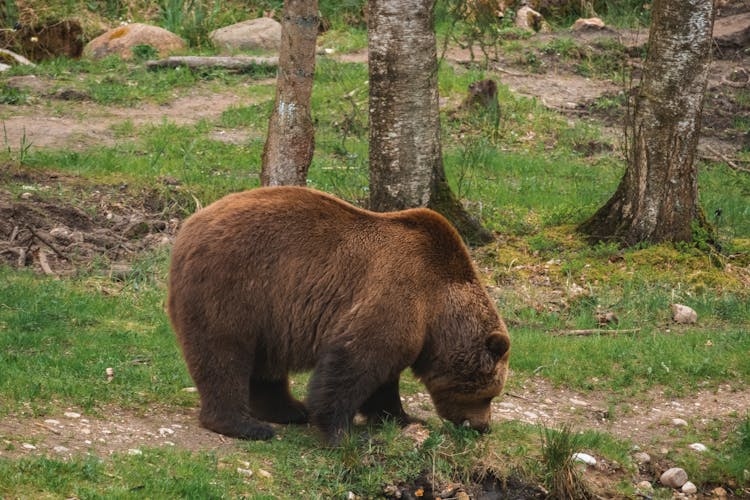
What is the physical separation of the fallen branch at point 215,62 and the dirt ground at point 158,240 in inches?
32.6

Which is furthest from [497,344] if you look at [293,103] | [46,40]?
[46,40]

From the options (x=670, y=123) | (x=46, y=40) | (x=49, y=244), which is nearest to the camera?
(x=49, y=244)

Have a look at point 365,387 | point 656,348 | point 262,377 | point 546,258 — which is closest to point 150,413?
point 262,377

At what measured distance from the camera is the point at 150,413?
6.73 meters

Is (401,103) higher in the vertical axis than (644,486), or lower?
higher

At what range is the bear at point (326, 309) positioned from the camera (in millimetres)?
6328

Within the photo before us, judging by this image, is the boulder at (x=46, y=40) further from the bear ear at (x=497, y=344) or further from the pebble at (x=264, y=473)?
the pebble at (x=264, y=473)

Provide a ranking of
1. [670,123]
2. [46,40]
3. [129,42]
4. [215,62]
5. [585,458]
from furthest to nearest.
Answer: [46,40] < [129,42] < [215,62] < [670,123] < [585,458]

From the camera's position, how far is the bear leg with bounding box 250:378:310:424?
7.04 m

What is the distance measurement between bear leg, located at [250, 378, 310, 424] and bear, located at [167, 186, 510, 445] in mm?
271

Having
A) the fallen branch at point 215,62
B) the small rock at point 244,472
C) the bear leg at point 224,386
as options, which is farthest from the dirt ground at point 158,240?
Result: the fallen branch at point 215,62

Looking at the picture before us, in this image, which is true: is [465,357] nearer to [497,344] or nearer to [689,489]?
[497,344]

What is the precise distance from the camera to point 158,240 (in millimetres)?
10336

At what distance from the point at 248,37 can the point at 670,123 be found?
1050cm
